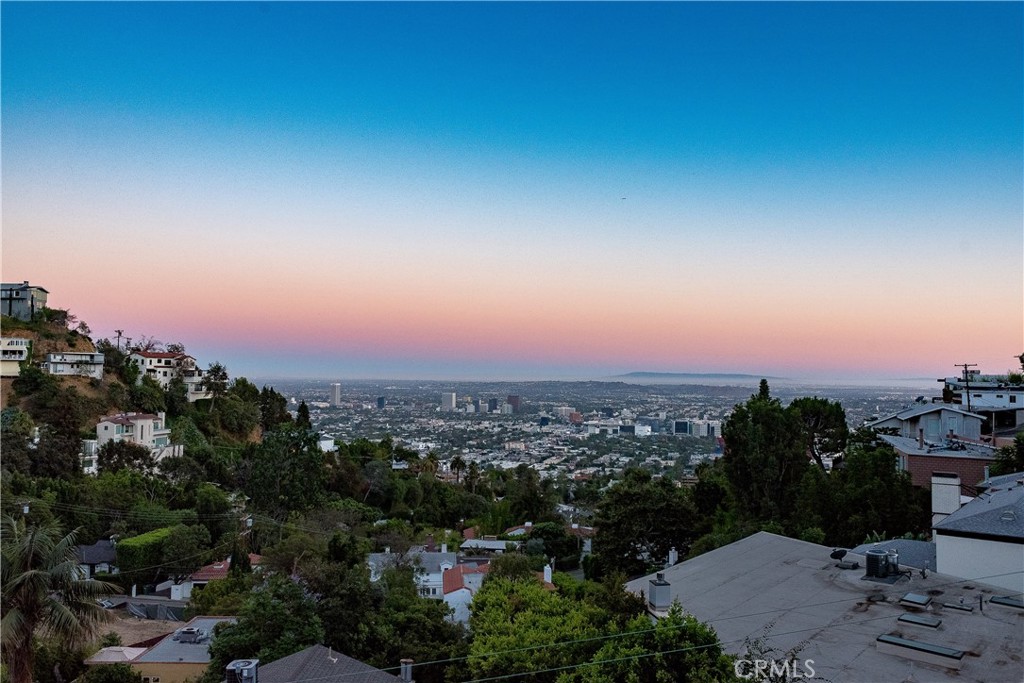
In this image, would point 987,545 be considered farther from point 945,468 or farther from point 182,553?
point 182,553

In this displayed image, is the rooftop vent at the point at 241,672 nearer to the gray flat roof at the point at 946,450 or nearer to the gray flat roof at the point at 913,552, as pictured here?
the gray flat roof at the point at 913,552

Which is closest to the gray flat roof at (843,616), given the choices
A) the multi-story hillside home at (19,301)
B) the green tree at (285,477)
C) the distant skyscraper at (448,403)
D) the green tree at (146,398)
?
the green tree at (285,477)

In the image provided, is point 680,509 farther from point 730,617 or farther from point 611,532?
point 730,617

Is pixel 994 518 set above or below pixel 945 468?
above

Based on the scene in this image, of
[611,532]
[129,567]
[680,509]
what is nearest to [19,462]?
[129,567]

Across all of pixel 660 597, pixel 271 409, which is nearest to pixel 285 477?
pixel 271 409
